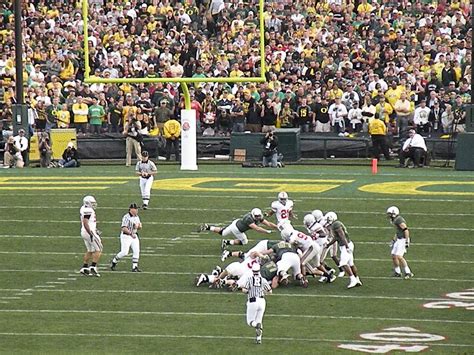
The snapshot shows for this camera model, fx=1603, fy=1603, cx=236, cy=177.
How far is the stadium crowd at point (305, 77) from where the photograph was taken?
134ft

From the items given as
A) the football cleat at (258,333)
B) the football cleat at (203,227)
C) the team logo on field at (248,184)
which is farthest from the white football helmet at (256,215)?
the football cleat at (258,333)

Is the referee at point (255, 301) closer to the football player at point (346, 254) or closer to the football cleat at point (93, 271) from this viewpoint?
the football player at point (346, 254)

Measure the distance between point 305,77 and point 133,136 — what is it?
18.9ft

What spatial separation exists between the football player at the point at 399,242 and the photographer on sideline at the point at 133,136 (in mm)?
14302

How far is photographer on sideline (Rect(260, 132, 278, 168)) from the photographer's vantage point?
3875 centimetres

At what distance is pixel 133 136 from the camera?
39.9m

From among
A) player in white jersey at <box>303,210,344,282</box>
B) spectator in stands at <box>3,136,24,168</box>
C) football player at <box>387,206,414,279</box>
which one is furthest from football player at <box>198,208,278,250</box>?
spectator in stands at <box>3,136,24,168</box>

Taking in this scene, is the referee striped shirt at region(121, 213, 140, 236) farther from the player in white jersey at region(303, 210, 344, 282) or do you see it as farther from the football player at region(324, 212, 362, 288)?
the football player at region(324, 212, 362, 288)

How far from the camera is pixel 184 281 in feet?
86.7

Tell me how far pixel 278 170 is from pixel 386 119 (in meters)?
3.63

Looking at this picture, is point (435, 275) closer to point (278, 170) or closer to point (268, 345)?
point (268, 345)

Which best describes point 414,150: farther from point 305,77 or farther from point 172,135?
point 172,135

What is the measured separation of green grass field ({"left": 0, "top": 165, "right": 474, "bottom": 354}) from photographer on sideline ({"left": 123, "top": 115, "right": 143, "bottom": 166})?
75cm

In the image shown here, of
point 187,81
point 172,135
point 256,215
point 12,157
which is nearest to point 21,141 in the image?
point 12,157
